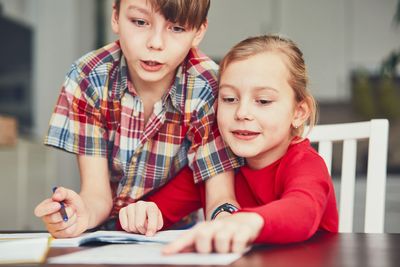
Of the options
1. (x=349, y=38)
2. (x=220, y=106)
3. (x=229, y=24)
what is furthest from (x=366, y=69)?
(x=220, y=106)

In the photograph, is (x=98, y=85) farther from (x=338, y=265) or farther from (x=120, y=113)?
(x=338, y=265)

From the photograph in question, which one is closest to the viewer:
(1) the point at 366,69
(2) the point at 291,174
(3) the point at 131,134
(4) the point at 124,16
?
(2) the point at 291,174

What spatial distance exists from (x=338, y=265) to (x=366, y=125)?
0.69 m

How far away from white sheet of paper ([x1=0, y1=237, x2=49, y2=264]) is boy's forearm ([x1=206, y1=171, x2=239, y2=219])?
0.39 m

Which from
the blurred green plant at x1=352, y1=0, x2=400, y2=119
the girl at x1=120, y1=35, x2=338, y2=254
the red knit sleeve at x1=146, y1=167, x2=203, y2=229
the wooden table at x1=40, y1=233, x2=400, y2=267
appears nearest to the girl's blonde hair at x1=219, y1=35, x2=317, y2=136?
the girl at x1=120, y1=35, x2=338, y2=254

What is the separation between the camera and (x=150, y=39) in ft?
3.64

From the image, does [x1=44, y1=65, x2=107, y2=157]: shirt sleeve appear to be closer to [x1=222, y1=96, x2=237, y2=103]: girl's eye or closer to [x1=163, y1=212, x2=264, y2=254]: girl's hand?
[x1=222, y1=96, x2=237, y2=103]: girl's eye

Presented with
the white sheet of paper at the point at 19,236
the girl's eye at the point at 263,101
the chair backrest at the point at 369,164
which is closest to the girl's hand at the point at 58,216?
the white sheet of paper at the point at 19,236

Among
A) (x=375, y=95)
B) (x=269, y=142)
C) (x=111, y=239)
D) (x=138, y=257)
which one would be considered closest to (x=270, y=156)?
(x=269, y=142)

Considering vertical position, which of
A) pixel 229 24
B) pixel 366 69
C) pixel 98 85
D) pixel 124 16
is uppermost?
pixel 229 24

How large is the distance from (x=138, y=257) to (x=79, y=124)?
Answer: 1.90 feet

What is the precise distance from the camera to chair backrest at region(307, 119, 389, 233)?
4.13ft

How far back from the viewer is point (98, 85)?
1.25 meters

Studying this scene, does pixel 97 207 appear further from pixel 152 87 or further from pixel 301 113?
pixel 301 113
